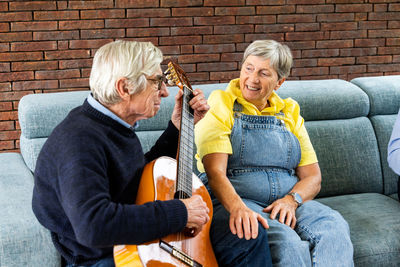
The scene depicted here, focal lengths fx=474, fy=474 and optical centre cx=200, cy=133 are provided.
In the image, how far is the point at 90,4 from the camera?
3.33 meters

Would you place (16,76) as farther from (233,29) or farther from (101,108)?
(101,108)

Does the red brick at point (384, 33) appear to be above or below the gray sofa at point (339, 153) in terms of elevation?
above

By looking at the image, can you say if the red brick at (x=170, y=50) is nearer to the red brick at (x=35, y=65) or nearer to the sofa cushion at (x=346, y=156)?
the red brick at (x=35, y=65)

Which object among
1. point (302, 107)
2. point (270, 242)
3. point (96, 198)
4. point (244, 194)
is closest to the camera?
point (96, 198)

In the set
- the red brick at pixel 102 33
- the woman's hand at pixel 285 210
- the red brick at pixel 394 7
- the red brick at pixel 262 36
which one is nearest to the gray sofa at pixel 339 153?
the woman's hand at pixel 285 210

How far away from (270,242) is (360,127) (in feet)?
3.74

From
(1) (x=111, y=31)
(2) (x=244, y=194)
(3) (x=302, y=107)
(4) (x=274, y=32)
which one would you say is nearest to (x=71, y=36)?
(1) (x=111, y=31)

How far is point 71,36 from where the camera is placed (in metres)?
3.36

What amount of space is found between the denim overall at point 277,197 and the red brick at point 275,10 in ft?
6.03

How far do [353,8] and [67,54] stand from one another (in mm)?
2282

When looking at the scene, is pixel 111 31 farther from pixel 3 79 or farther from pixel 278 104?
pixel 278 104

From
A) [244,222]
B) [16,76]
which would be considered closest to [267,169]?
[244,222]

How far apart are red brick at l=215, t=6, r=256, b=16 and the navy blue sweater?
228cm

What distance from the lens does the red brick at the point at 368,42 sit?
392 cm
